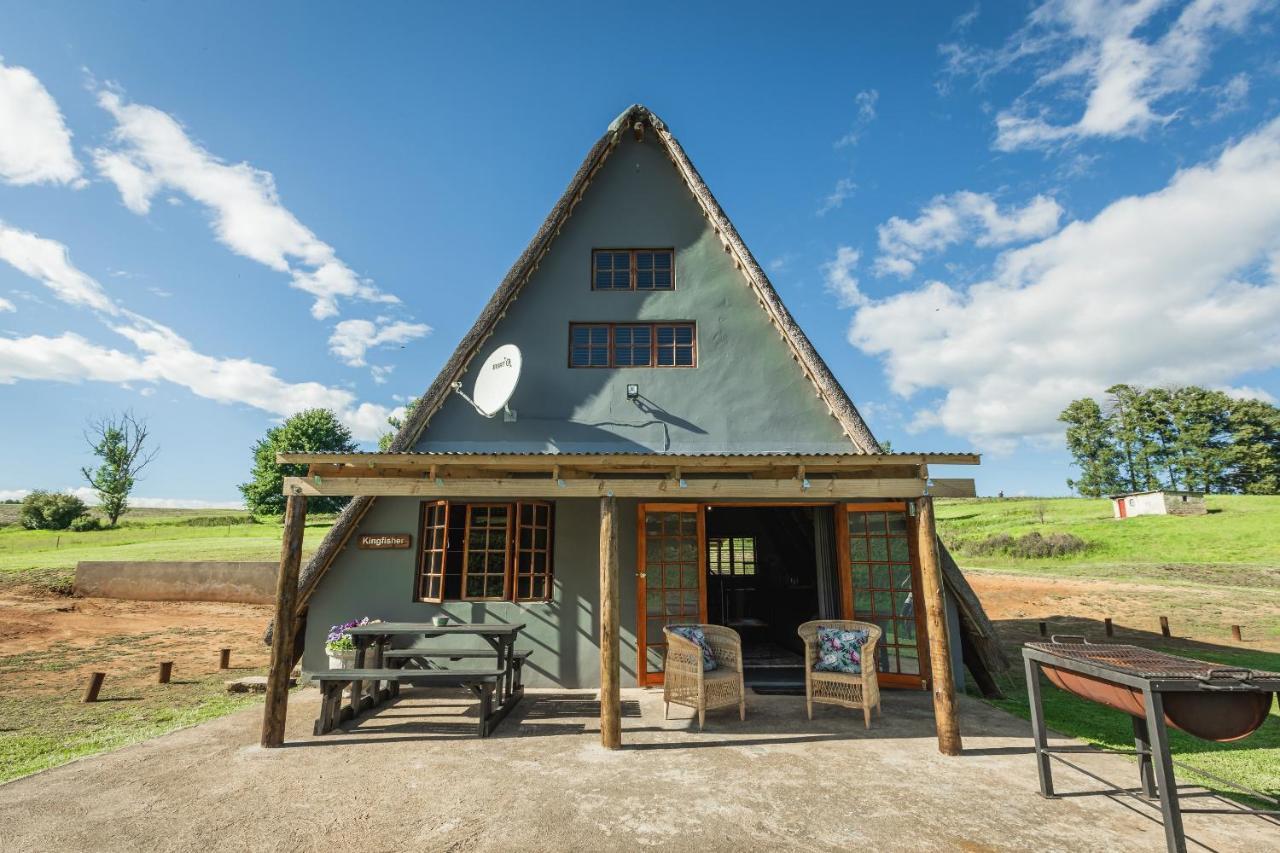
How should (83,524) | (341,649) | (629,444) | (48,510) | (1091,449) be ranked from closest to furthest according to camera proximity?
1. (341,649)
2. (629,444)
3. (48,510)
4. (83,524)
5. (1091,449)

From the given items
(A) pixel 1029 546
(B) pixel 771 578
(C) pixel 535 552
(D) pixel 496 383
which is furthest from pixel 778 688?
(A) pixel 1029 546

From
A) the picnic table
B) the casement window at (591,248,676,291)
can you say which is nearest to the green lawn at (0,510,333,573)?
the picnic table

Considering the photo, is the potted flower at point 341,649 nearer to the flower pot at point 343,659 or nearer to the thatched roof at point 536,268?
the flower pot at point 343,659

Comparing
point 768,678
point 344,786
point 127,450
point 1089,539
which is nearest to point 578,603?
point 768,678

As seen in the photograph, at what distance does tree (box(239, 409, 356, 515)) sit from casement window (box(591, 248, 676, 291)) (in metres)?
32.4

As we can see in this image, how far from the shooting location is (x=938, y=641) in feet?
16.9

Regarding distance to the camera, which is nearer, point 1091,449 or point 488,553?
point 488,553

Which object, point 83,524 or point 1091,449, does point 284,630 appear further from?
point 1091,449

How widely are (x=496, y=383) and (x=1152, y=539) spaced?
3062 centimetres

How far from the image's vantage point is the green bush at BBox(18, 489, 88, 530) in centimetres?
2883

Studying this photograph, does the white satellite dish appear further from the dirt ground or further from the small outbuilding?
the small outbuilding

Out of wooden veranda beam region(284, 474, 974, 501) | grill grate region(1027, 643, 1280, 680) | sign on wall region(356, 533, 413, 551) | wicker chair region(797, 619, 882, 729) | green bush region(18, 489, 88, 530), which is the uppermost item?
green bush region(18, 489, 88, 530)

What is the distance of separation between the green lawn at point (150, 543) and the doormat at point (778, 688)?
64.1 ft

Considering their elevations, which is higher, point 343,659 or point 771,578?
point 771,578
